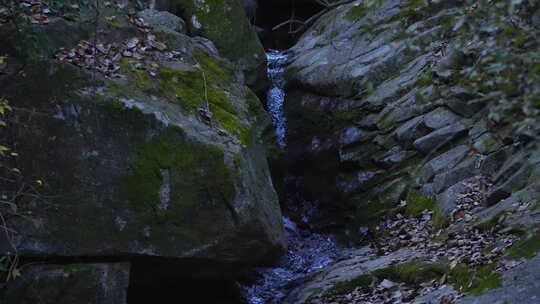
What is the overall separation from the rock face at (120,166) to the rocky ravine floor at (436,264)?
1.16 m

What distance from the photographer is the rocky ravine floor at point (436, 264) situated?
5.51 meters

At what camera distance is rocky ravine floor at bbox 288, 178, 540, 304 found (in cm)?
551

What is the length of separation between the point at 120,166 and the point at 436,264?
373 cm

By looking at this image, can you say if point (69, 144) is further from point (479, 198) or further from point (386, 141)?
point (386, 141)

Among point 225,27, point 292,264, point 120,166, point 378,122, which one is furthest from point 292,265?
point 225,27

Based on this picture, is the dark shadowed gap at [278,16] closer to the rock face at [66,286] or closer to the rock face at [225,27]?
the rock face at [225,27]

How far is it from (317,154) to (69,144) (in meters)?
6.38

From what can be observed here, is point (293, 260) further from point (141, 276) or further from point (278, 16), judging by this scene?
point (278, 16)

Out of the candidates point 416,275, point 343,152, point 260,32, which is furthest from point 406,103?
point 260,32

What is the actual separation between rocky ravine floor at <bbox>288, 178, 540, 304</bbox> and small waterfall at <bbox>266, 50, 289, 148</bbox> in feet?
14.5

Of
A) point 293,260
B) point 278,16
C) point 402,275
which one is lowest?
point 293,260

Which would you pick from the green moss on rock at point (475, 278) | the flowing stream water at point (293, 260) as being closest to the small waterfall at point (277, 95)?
the flowing stream water at point (293, 260)

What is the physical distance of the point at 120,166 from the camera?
265 inches

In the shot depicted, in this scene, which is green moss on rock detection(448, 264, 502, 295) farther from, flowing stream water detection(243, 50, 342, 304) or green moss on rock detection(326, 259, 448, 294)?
flowing stream water detection(243, 50, 342, 304)
